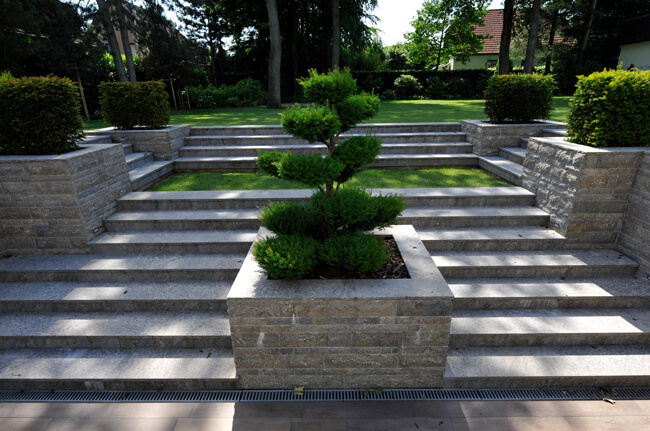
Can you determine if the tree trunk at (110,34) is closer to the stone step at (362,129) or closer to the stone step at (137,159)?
the stone step at (362,129)

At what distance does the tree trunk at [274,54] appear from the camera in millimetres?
13470

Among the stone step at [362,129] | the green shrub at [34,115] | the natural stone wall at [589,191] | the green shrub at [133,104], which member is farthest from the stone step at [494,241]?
the green shrub at [133,104]

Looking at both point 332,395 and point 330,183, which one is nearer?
point 332,395

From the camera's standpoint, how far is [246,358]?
2844mm

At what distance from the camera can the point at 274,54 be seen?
13.9 meters

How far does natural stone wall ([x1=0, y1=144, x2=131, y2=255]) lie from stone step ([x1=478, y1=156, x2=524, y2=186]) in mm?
6101

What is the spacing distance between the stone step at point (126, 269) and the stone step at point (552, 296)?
8.54 feet

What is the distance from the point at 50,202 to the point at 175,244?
1.59 meters

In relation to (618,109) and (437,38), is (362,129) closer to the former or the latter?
(618,109)

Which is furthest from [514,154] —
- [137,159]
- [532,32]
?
[532,32]

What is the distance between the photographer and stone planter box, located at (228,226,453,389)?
2678mm

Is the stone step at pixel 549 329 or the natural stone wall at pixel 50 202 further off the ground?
the natural stone wall at pixel 50 202

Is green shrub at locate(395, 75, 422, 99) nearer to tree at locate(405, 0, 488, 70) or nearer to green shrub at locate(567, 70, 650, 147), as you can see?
tree at locate(405, 0, 488, 70)

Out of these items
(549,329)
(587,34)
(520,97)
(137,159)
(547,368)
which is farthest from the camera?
(587,34)
